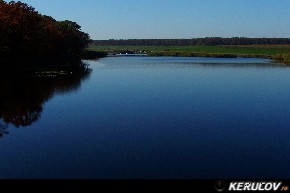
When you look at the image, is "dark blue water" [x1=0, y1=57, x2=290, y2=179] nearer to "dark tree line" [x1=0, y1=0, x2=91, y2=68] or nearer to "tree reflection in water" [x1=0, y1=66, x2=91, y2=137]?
"tree reflection in water" [x1=0, y1=66, x2=91, y2=137]

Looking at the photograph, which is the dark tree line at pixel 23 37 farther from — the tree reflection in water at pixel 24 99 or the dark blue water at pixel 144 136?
the dark blue water at pixel 144 136

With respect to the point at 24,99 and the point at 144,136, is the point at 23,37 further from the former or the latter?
the point at 144,136

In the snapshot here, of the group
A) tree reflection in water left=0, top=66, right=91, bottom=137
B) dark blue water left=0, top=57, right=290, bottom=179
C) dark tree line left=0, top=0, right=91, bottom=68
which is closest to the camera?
dark blue water left=0, top=57, right=290, bottom=179

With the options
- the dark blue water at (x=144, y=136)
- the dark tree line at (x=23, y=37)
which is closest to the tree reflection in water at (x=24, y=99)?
the dark blue water at (x=144, y=136)

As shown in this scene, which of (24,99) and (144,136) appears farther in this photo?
(24,99)

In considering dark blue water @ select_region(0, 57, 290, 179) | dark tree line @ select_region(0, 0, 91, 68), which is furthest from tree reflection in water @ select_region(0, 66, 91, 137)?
dark tree line @ select_region(0, 0, 91, 68)

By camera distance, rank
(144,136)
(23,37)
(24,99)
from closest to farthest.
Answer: (144,136)
(24,99)
(23,37)

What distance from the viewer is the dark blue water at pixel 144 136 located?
52.7ft

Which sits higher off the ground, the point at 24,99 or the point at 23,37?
the point at 23,37

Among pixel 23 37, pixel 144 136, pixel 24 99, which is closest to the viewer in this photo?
pixel 144 136

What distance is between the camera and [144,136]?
22172 mm

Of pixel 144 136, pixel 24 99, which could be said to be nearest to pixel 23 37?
pixel 24 99

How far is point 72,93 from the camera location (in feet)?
142

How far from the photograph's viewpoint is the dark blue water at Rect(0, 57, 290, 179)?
52.7 ft
